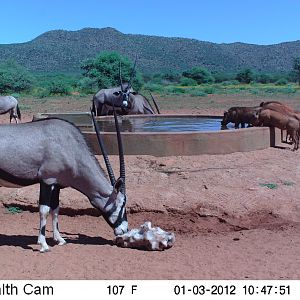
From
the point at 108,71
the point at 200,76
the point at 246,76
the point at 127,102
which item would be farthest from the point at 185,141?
the point at 246,76

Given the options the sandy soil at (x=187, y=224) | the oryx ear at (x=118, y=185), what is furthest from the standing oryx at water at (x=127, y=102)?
the oryx ear at (x=118, y=185)

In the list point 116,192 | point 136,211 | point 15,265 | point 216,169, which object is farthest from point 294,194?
point 15,265

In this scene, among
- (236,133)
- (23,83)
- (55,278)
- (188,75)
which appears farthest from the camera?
(188,75)

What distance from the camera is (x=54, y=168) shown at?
615cm

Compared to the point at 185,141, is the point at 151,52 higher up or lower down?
higher up

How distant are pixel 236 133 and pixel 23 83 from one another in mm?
47536

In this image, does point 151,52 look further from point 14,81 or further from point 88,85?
point 88,85

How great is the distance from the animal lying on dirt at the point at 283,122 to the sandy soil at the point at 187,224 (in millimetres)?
638

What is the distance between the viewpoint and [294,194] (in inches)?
307

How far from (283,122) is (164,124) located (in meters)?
3.30

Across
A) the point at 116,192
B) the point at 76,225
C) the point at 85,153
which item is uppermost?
the point at 85,153

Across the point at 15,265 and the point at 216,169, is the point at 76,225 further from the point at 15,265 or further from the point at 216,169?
the point at 216,169

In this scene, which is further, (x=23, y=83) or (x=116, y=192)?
(x=23, y=83)

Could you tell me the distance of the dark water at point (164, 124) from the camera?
39.7ft
